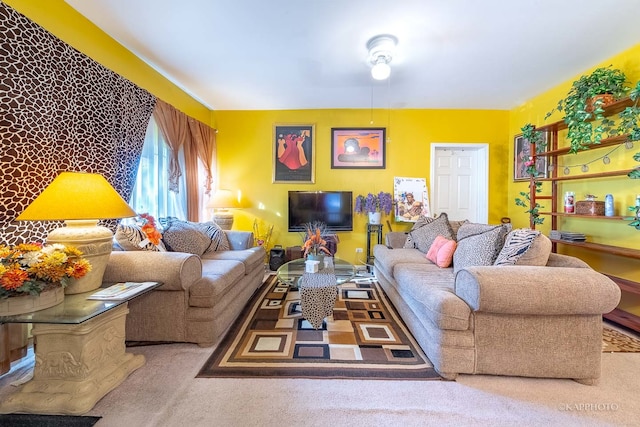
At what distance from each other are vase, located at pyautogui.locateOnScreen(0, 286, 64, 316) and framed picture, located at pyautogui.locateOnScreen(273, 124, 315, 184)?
3.25 m

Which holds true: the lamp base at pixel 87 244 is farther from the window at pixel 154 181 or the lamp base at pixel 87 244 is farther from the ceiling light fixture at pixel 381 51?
the ceiling light fixture at pixel 381 51

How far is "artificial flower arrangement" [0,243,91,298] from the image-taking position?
4.17ft

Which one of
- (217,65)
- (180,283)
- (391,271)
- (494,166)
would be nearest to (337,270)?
(391,271)

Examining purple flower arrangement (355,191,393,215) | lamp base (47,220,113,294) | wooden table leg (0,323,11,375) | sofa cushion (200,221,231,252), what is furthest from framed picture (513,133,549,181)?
wooden table leg (0,323,11,375)

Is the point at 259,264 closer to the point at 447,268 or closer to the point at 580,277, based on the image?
the point at 447,268

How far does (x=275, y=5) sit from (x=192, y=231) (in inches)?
85.5

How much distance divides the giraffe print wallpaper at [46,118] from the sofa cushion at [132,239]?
1.29 ft

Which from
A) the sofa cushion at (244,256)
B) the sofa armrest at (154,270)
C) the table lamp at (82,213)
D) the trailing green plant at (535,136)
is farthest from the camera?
the trailing green plant at (535,136)

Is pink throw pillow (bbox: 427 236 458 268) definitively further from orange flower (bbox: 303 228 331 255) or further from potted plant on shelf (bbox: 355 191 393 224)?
potted plant on shelf (bbox: 355 191 393 224)

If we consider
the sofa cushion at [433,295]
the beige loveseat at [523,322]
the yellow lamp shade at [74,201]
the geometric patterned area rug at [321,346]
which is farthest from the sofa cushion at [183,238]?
the beige loveseat at [523,322]

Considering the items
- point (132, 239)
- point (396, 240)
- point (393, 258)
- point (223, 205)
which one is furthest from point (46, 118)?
point (396, 240)

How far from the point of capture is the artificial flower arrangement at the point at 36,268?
127 centimetres

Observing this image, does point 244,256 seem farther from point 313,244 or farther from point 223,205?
point 223,205

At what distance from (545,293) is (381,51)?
232cm
